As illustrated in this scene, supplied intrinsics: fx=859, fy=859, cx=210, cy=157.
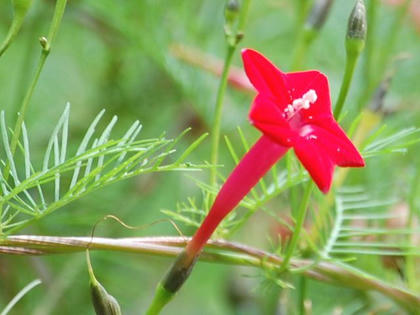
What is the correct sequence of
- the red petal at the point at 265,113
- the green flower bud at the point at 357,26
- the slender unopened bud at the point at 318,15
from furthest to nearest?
1. the slender unopened bud at the point at 318,15
2. the green flower bud at the point at 357,26
3. the red petal at the point at 265,113

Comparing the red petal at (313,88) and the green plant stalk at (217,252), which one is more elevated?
the red petal at (313,88)

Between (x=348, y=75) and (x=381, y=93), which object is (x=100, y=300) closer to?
(x=348, y=75)

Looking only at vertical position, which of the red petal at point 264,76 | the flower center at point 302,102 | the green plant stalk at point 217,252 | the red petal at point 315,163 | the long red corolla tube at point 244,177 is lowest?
the green plant stalk at point 217,252

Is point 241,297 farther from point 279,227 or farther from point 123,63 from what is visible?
point 123,63

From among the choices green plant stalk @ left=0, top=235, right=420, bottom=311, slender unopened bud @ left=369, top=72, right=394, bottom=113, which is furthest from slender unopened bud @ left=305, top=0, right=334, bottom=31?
green plant stalk @ left=0, top=235, right=420, bottom=311

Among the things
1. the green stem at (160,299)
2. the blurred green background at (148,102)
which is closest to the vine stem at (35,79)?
the green stem at (160,299)

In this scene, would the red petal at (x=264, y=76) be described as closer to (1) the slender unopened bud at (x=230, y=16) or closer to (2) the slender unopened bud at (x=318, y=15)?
(1) the slender unopened bud at (x=230, y=16)

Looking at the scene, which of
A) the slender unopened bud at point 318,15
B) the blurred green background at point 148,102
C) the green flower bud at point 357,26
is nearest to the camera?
the green flower bud at point 357,26

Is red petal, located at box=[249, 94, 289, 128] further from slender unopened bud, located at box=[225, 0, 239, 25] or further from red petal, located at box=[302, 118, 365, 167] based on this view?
slender unopened bud, located at box=[225, 0, 239, 25]

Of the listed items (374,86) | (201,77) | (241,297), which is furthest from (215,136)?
(241,297)
